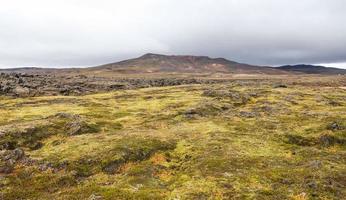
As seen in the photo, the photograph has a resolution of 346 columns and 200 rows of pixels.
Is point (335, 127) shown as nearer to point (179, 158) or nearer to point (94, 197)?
point (179, 158)

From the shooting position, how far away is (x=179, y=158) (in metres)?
42.7

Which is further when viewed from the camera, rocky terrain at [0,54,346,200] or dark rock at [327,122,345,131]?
dark rock at [327,122,345,131]

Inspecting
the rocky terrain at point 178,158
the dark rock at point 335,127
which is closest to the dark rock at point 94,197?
the rocky terrain at point 178,158

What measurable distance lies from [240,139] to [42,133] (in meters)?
28.0

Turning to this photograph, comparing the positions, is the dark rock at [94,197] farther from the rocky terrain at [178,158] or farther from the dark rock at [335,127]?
the dark rock at [335,127]

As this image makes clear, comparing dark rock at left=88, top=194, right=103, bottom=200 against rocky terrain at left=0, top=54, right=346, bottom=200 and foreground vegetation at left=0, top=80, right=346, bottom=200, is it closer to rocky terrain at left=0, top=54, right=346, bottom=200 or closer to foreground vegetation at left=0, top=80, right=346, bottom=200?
rocky terrain at left=0, top=54, right=346, bottom=200

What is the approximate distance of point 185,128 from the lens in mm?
58719

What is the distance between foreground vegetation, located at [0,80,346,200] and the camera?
3203cm

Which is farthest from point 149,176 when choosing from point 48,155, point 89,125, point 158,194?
point 89,125

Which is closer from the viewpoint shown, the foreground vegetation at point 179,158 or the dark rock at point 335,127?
the foreground vegetation at point 179,158

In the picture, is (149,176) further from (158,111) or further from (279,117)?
(158,111)

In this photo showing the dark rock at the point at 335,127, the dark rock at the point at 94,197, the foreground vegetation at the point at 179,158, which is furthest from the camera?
the dark rock at the point at 335,127

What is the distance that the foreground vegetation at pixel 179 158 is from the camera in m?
32.0

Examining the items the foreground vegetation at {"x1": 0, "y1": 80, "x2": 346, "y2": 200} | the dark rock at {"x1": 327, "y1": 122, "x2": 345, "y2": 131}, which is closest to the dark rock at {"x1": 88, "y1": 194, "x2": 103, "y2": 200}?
the foreground vegetation at {"x1": 0, "y1": 80, "x2": 346, "y2": 200}
